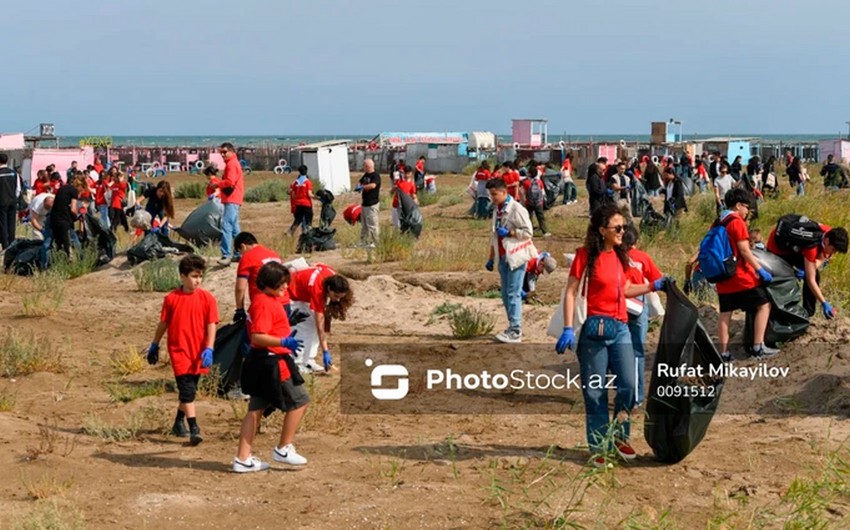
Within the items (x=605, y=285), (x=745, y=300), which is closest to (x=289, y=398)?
(x=605, y=285)

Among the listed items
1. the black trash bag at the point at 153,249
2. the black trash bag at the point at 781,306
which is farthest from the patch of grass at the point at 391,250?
the black trash bag at the point at 781,306

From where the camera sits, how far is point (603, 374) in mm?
6957

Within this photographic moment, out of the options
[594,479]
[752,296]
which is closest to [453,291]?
[752,296]

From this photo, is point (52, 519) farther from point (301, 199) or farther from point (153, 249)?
point (301, 199)

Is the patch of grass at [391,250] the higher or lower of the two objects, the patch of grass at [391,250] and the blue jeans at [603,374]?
the lower

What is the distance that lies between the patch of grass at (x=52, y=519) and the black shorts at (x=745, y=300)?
18.4 ft

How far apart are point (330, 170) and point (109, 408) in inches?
1113

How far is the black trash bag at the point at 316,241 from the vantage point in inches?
706

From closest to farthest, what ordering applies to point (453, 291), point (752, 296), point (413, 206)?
1. point (752, 296)
2. point (453, 291)
3. point (413, 206)

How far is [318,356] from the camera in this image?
36.3 ft

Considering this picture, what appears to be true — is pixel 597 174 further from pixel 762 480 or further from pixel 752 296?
pixel 762 480

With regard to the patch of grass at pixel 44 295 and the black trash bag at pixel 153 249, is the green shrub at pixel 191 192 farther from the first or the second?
the patch of grass at pixel 44 295

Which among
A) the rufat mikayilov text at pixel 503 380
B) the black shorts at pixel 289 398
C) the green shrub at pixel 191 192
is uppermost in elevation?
the black shorts at pixel 289 398

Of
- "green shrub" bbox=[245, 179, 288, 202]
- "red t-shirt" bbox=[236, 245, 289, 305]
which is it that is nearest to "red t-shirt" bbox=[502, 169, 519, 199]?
"red t-shirt" bbox=[236, 245, 289, 305]
